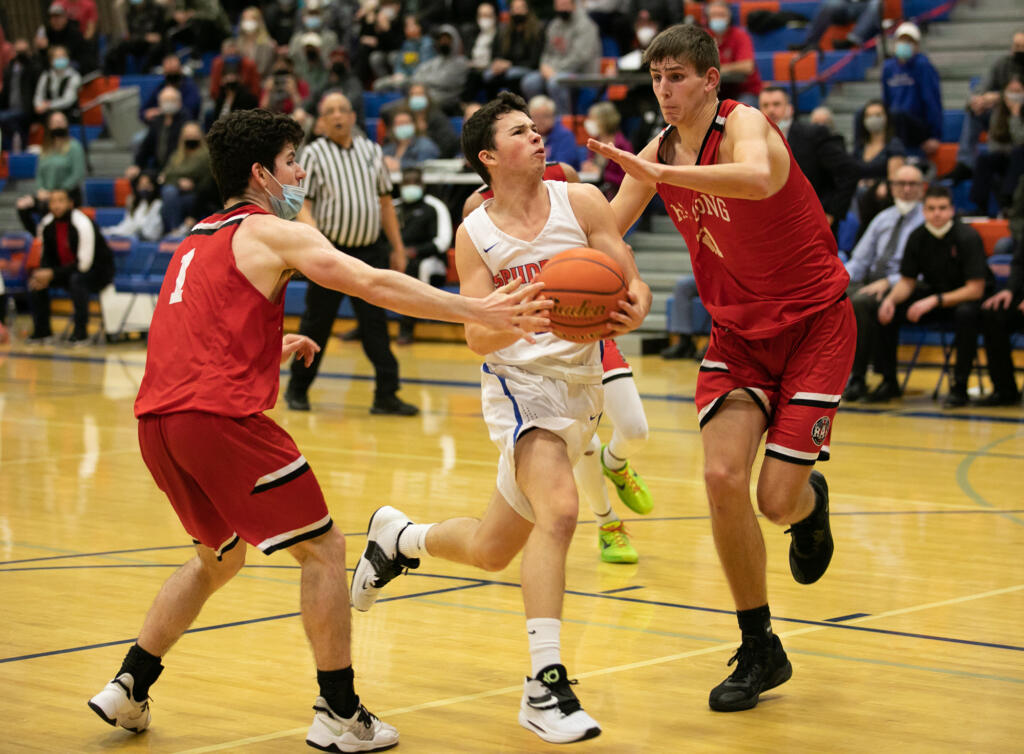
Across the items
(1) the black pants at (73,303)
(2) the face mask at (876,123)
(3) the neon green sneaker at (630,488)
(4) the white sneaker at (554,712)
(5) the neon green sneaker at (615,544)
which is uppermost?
(2) the face mask at (876,123)

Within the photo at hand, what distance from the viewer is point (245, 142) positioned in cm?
400

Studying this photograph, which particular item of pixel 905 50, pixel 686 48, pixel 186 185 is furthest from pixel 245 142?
pixel 186 185

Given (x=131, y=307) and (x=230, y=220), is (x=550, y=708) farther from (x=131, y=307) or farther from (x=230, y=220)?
(x=131, y=307)

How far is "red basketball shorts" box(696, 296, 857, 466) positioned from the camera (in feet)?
14.5

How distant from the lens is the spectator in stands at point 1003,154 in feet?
41.5

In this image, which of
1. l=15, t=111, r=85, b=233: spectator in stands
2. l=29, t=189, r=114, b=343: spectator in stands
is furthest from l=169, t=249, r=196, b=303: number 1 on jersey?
l=15, t=111, r=85, b=233: spectator in stands

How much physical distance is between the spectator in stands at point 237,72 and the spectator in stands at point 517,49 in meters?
3.59

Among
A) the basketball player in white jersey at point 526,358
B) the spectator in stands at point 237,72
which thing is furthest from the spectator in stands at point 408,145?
the basketball player in white jersey at point 526,358

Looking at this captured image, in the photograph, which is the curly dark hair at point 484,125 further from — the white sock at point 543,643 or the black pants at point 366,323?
the black pants at point 366,323

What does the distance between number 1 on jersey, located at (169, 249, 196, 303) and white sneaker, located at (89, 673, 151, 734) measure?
1063mm

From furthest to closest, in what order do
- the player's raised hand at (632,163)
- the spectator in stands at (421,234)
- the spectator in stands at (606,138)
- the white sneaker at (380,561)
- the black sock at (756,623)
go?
1. the spectator in stands at (421,234)
2. the spectator in stands at (606,138)
3. the white sneaker at (380,561)
4. the black sock at (756,623)
5. the player's raised hand at (632,163)

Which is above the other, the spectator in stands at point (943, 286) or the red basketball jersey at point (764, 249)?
the red basketball jersey at point (764, 249)

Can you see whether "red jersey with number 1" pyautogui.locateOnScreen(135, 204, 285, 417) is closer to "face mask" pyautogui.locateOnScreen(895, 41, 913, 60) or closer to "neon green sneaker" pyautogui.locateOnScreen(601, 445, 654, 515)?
"neon green sneaker" pyautogui.locateOnScreen(601, 445, 654, 515)

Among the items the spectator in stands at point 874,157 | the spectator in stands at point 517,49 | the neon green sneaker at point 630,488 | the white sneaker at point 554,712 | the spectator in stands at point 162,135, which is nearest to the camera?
the white sneaker at point 554,712
